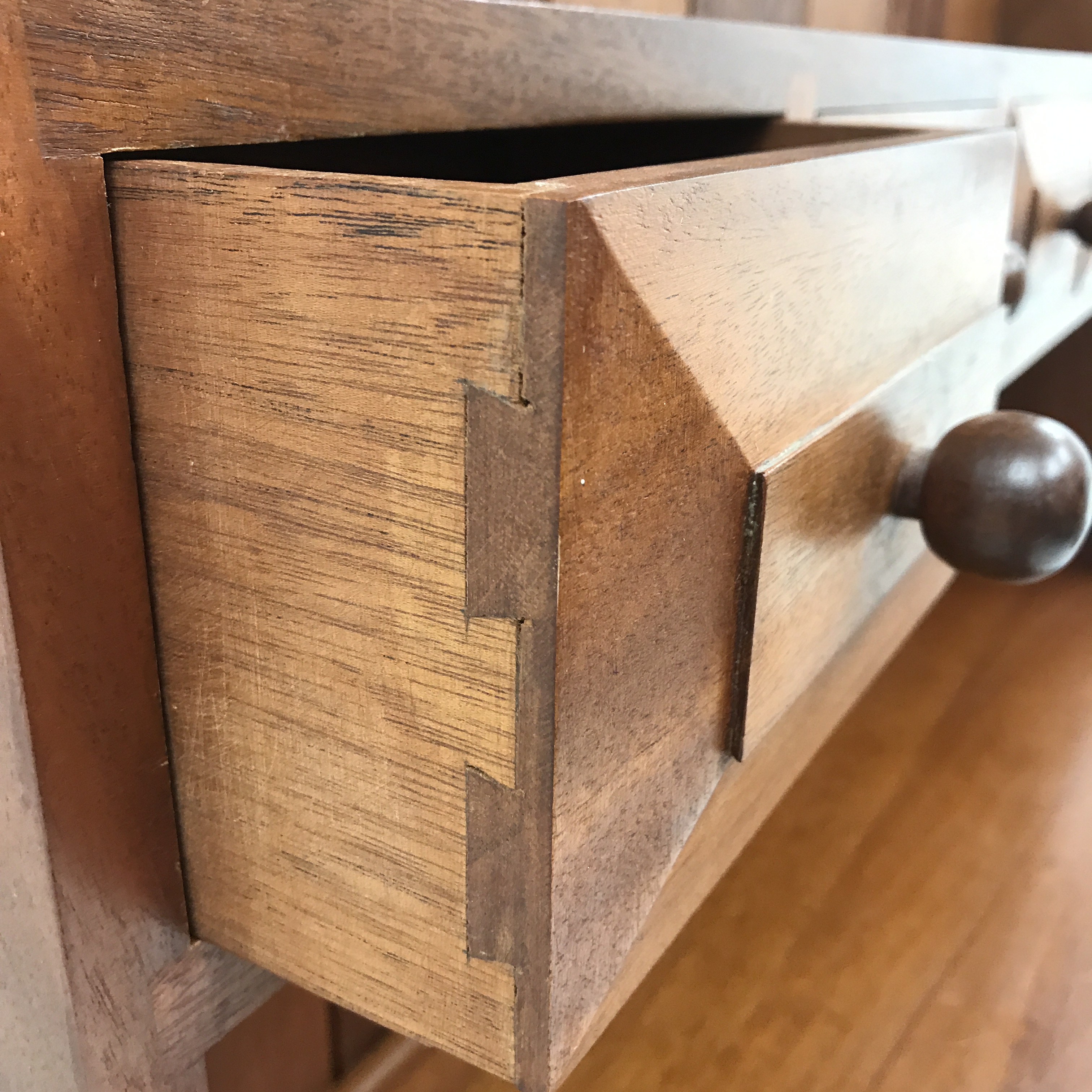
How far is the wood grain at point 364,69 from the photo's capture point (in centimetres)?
28

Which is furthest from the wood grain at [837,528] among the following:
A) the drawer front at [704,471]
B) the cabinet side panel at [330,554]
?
the cabinet side panel at [330,554]

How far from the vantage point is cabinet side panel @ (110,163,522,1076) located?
246 mm

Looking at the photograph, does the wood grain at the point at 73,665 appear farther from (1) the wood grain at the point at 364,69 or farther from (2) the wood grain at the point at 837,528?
(2) the wood grain at the point at 837,528

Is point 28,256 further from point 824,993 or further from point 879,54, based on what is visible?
point 824,993

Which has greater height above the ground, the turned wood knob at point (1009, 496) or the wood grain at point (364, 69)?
the wood grain at point (364, 69)

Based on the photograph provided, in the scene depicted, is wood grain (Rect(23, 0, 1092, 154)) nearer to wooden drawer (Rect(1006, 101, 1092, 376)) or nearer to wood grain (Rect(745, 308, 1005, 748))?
wood grain (Rect(745, 308, 1005, 748))

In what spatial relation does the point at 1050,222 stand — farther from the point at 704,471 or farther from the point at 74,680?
the point at 74,680

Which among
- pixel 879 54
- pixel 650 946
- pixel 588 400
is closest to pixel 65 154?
pixel 588 400

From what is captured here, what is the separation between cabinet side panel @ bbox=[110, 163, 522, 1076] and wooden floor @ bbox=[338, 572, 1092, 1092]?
443 mm

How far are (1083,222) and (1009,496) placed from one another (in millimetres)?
521

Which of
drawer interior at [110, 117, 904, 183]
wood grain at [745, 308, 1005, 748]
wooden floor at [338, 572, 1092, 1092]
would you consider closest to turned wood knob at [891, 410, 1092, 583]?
wood grain at [745, 308, 1005, 748]

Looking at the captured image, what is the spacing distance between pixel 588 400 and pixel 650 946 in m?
0.18

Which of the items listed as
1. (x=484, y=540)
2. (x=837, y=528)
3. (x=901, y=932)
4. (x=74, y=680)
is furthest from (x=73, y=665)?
(x=901, y=932)

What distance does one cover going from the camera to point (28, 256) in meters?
0.28
